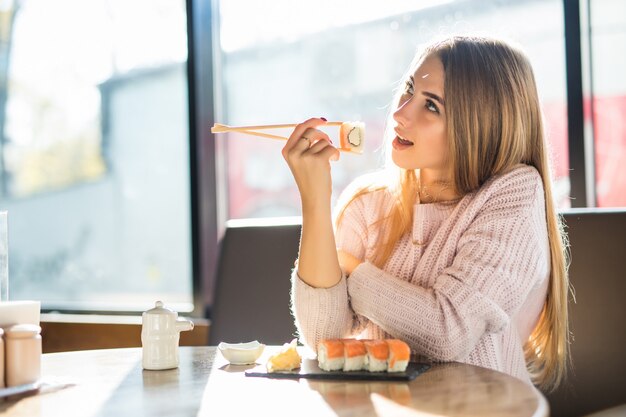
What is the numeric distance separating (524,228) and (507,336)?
263 millimetres

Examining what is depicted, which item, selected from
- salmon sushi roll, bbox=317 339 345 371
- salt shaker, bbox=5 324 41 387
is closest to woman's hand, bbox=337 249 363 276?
salmon sushi roll, bbox=317 339 345 371

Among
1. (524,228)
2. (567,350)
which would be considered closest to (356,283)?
(524,228)

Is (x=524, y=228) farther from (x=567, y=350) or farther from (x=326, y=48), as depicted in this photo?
(x=326, y=48)

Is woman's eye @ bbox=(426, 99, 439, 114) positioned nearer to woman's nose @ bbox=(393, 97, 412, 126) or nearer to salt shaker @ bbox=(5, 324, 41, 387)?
woman's nose @ bbox=(393, 97, 412, 126)

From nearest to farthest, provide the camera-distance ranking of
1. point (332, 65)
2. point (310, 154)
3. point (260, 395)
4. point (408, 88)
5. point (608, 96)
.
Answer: point (260, 395) → point (310, 154) → point (408, 88) → point (608, 96) → point (332, 65)

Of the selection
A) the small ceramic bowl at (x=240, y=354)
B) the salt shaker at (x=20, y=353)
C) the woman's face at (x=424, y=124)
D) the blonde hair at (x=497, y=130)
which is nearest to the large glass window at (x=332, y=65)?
the blonde hair at (x=497, y=130)

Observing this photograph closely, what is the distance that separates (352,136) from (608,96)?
1.20m

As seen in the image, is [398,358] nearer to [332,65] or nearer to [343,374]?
[343,374]

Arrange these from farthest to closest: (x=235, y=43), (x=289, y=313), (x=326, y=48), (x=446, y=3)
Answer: (x=235, y=43) → (x=326, y=48) → (x=446, y=3) → (x=289, y=313)

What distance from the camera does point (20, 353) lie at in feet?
4.09

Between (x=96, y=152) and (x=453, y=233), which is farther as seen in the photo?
(x=96, y=152)

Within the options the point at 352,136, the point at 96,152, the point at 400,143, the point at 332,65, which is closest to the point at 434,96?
the point at 400,143

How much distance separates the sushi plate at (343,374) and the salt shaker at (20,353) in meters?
0.37

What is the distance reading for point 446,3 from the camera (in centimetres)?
272
